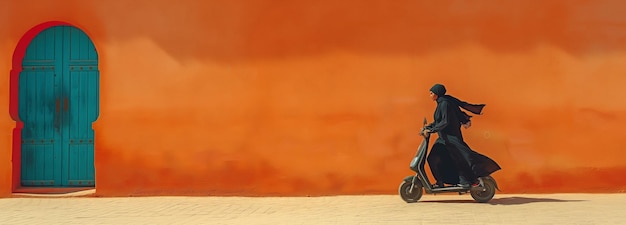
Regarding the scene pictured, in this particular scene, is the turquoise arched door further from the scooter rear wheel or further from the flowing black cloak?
the scooter rear wheel

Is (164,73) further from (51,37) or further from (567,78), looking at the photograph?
(567,78)

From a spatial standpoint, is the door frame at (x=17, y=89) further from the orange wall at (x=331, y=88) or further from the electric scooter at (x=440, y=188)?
the electric scooter at (x=440, y=188)

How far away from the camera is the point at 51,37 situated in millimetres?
11016

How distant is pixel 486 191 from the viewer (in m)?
9.44

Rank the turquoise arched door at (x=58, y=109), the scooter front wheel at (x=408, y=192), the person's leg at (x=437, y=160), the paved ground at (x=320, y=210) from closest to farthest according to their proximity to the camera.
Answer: the paved ground at (x=320, y=210)
the person's leg at (x=437, y=160)
the scooter front wheel at (x=408, y=192)
the turquoise arched door at (x=58, y=109)

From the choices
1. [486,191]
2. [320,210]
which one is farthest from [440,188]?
[320,210]

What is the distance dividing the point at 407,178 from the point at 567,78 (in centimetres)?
257

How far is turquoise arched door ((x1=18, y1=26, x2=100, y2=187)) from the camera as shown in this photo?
36.1 feet

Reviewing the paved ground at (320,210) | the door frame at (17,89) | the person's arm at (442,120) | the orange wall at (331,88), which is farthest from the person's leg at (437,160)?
the door frame at (17,89)

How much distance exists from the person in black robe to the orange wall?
90 cm

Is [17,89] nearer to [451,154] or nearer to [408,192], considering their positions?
[408,192]

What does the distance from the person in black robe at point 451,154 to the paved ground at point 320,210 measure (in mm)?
331

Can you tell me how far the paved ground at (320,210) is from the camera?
8.25 meters

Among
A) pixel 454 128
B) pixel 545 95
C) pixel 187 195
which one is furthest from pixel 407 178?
pixel 187 195
